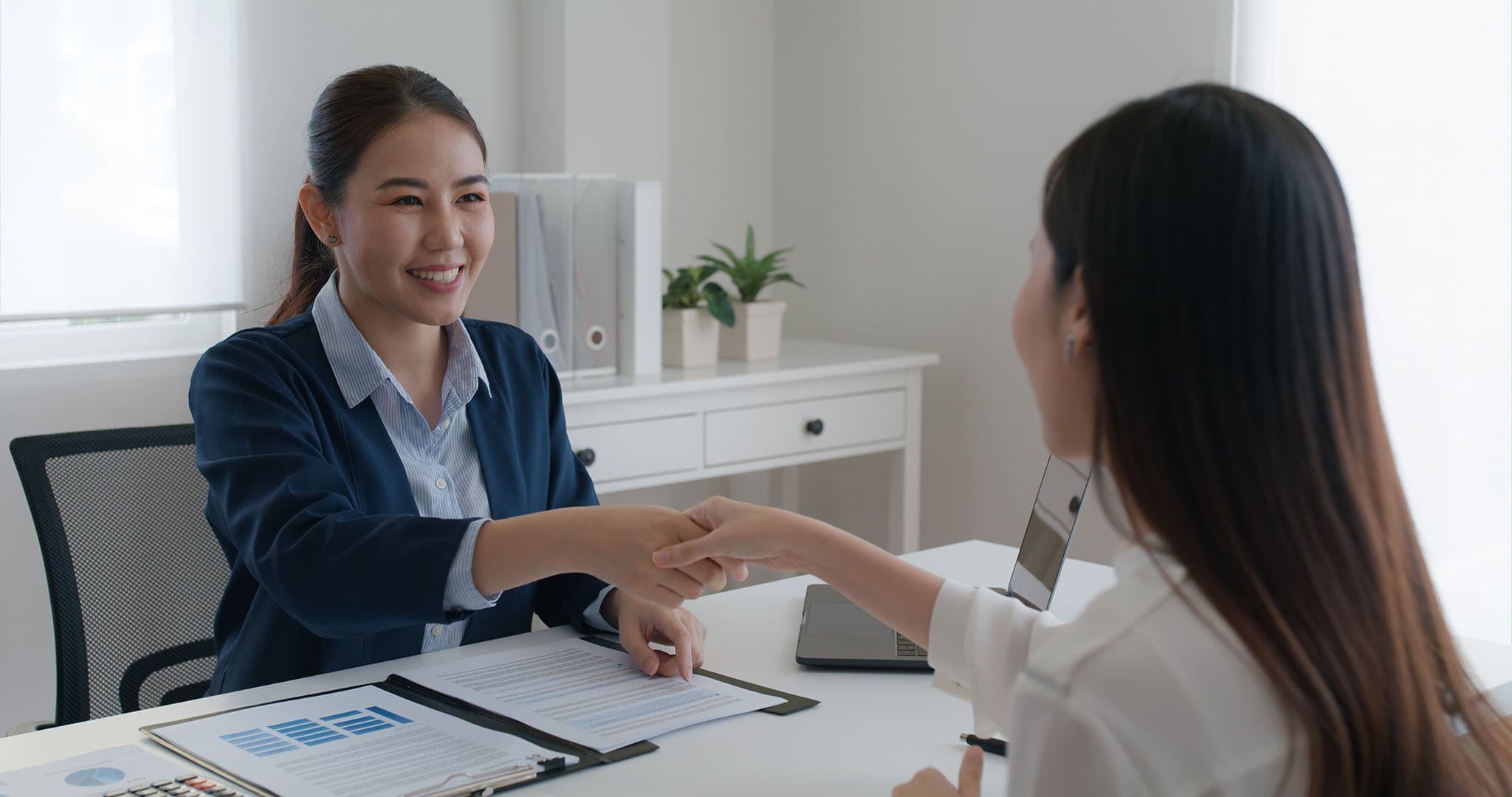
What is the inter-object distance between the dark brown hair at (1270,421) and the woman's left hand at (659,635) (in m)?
0.71

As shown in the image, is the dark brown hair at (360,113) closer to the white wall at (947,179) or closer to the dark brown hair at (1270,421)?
the dark brown hair at (1270,421)

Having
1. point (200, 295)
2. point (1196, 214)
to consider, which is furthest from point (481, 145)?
point (200, 295)

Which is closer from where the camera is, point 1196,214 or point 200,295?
point 1196,214

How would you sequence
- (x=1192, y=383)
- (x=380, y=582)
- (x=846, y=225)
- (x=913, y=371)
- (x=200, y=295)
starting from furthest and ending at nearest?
(x=846, y=225) → (x=913, y=371) → (x=200, y=295) → (x=380, y=582) → (x=1192, y=383)

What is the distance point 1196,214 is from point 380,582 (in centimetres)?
85

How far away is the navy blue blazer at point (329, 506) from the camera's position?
4.12ft

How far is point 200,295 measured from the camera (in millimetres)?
2701

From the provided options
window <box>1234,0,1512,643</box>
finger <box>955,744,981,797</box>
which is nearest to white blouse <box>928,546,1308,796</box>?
finger <box>955,744,981,797</box>

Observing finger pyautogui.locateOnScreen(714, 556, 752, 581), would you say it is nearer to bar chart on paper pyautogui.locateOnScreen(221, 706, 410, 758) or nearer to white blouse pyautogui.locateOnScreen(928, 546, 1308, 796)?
bar chart on paper pyautogui.locateOnScreen(221, 706, 410, 758)

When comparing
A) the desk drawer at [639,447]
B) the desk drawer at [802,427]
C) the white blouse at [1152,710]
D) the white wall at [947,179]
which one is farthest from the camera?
the white wall at [947,179]

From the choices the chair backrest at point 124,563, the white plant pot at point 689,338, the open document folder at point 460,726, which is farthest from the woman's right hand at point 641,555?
the white plant pot at point 689,338

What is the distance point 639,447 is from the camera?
269 centimetres

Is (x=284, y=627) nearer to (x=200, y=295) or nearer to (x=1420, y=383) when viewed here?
(x=200, y=295)

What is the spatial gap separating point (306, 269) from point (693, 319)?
4.10 ft
